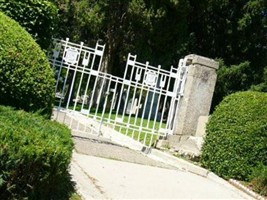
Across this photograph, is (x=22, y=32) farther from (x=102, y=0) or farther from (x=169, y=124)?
(x=102, y=0)

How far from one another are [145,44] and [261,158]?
48.2 ft

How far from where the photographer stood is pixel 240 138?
7.64m

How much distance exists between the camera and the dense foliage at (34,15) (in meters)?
6.68

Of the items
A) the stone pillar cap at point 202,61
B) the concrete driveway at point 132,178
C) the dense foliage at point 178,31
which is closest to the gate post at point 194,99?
the stone pillar cap at point 202,61

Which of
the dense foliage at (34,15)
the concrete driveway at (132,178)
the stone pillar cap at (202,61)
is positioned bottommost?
the concrete driveway at (132,178)

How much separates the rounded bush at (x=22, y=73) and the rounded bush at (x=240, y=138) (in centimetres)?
382

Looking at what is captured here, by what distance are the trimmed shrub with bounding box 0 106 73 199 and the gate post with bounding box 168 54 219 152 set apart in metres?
5.35

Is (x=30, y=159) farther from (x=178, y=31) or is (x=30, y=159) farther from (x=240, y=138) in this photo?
(x=178, y=31)

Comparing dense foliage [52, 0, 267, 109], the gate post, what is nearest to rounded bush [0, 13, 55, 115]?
the gate post

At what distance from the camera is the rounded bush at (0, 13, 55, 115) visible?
4973 millimetres

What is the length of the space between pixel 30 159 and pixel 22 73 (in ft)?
6.62

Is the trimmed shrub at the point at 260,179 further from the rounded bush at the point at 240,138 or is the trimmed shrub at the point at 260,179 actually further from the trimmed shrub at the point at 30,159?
the trimmed shrub at the point at 30,159

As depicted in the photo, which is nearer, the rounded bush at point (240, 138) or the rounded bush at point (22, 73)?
the rounded bush at point (22, 73)

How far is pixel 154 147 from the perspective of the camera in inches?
376
